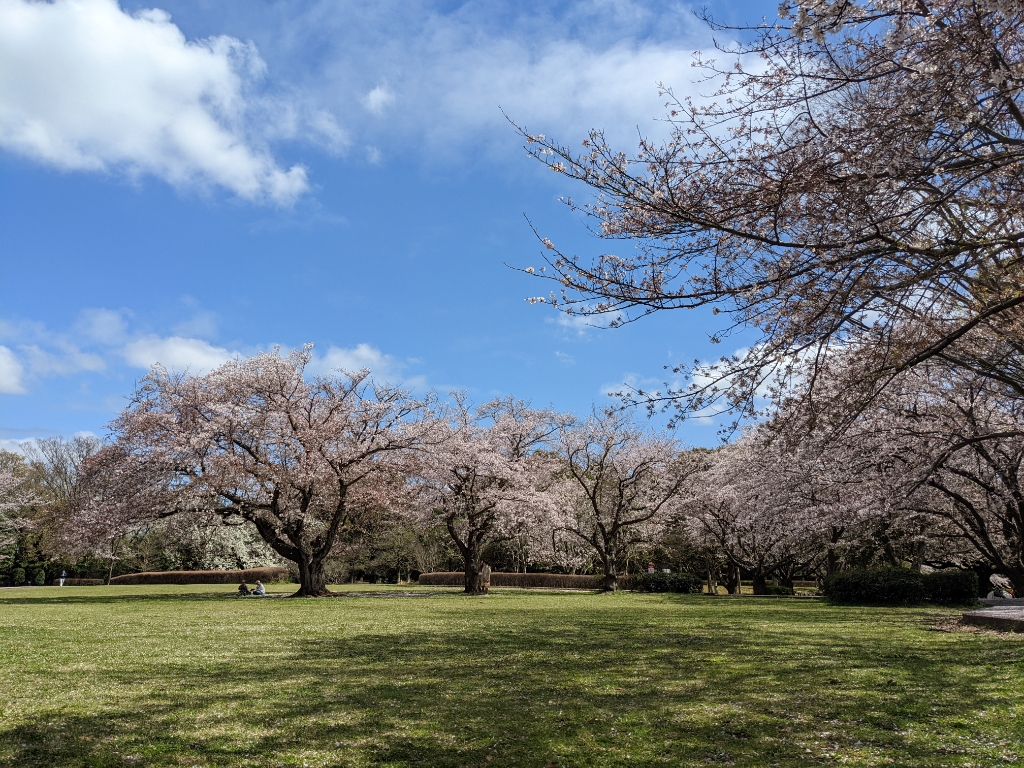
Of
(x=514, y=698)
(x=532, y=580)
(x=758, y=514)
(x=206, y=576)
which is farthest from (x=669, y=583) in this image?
(x=206, y=576)

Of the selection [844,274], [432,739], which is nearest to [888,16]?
[844,274]

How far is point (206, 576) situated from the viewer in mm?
47469

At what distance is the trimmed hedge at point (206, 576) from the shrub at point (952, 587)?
38.4 meters

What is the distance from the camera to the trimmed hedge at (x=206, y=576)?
46.8m

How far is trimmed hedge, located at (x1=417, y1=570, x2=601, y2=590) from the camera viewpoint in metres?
40.6

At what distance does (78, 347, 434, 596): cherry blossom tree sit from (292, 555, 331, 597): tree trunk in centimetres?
4

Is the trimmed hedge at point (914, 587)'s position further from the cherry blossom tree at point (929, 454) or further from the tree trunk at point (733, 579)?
the tree trunk at point (733, 579)

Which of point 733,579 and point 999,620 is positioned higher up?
point 999,620

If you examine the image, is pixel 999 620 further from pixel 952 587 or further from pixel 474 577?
pixel 474 577

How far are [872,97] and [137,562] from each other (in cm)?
5453

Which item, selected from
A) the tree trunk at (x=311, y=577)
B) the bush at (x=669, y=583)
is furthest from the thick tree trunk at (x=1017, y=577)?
the tree trunk at (x=311, y=577)

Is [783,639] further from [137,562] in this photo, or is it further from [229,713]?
[137,562]

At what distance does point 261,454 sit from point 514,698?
75.5ft

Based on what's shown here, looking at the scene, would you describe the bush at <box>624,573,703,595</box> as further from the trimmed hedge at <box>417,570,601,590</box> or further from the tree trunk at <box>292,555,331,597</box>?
the tree trunk at <box>292,555,331,597</box>
